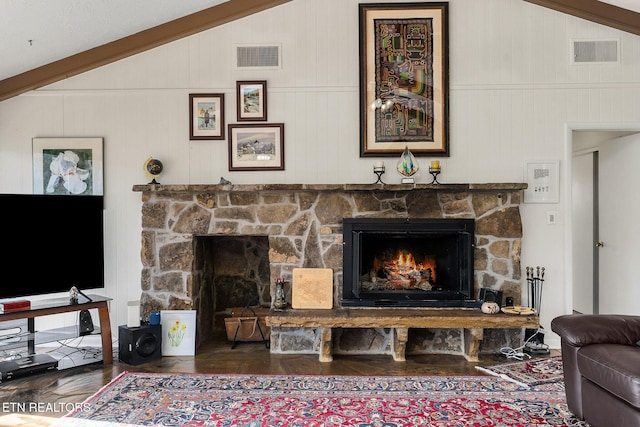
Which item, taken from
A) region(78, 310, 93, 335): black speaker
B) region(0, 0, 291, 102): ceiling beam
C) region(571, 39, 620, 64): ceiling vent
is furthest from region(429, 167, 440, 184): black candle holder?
region(78, 310, 93, 335): black speaker

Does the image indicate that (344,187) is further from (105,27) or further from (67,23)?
(67,23)

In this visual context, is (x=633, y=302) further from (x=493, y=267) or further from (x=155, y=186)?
(x=155, y=186)

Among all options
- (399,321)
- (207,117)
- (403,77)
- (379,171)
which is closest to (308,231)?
(379,171)

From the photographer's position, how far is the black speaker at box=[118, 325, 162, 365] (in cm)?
336

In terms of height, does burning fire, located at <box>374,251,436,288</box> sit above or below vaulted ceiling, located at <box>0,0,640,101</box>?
below

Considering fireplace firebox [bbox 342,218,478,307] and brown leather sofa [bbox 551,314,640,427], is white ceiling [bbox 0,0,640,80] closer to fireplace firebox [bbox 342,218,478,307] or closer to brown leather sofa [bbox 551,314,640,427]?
fireplace firebox [bbox 342,218,478,307]

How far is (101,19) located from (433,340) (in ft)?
12.5

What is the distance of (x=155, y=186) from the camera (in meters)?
3.63

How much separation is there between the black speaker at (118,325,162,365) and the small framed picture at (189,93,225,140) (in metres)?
1.71

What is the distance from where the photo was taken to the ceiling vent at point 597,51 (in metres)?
3.77

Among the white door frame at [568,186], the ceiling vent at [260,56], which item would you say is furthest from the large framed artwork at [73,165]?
the white door frame at [568,186]

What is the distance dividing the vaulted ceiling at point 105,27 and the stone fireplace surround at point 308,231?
4.40 feet

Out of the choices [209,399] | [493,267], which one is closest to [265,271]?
[209,399]

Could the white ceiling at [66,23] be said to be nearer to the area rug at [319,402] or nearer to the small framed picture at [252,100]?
the small framed picture at [252,100]
